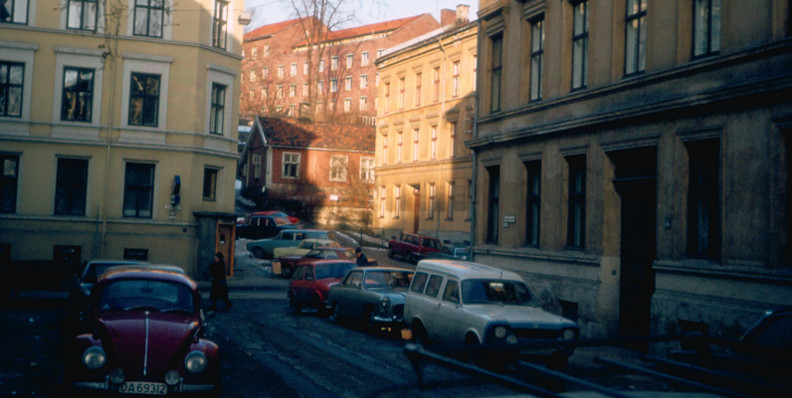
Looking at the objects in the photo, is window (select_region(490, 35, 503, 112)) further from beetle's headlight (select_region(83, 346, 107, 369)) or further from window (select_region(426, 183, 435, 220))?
window (select_region(426, 183, 435, 220))

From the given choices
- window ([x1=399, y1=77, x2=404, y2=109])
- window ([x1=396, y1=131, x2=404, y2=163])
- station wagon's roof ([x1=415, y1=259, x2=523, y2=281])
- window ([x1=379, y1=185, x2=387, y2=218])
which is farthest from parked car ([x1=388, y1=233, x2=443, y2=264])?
station wagon's roof ([x1=415, y1=259, x2=523, y2=281])

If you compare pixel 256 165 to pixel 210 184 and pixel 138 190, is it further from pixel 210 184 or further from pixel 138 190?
pixel 138 190

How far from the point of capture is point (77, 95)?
31.0 m

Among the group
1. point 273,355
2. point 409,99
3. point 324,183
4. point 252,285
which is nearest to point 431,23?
point 324,183

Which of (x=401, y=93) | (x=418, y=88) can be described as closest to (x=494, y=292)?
(x=418, y=88)

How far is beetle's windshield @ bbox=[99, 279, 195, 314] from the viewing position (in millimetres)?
10070

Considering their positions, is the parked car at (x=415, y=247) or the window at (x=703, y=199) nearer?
the window at (x=703, y=199)

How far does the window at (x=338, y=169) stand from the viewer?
199 ft

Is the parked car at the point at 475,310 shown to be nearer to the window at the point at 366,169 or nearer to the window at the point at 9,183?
the window at the point at 9,183

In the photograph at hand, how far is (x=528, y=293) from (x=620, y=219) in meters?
4.75

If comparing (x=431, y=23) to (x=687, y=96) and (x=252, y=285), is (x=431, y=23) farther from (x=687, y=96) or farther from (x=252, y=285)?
(x=687, y=96)

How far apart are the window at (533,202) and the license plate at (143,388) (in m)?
14.4

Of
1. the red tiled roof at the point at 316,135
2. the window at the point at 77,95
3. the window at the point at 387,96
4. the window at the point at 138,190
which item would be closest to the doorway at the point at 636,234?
the window at the point at 138,190

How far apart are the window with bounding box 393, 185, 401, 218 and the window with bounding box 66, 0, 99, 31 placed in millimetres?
24483
